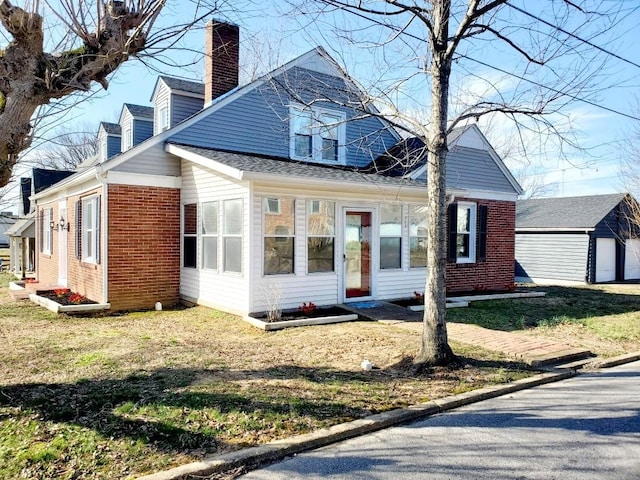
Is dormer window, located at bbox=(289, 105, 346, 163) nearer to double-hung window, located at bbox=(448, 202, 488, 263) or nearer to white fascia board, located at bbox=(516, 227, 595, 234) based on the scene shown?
double-hung window, located at bbox=(448, 202, 488, 263)

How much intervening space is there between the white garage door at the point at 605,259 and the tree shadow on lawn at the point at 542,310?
6.53m

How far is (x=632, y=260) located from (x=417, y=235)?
16972 mm

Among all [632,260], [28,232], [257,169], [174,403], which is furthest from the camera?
[632,260]

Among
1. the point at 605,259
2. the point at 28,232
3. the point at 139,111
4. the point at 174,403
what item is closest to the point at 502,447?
the point at 174,403

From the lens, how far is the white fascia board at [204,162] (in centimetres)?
894

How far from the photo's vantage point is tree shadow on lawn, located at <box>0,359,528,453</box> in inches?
158

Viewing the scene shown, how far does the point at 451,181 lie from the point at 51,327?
10.7 m

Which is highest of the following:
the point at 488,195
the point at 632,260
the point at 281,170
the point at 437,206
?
the point at 281,170

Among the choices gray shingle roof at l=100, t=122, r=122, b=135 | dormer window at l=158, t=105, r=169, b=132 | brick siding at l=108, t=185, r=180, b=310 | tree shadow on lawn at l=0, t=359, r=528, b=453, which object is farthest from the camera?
gray shingle roof at l=100, t=122, r=122, b=135

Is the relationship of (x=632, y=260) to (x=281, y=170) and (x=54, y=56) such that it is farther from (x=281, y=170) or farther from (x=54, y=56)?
(x=54, y=56)

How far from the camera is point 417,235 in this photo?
1213 centimetres

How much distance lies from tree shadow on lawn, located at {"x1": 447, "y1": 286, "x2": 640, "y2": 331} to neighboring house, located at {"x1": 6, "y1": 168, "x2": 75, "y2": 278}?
17.1 meters

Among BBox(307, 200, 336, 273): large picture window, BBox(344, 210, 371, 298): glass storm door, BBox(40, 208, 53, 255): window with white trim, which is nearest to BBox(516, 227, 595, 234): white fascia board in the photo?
BBox(344, 210, 371, 298): glass storm door

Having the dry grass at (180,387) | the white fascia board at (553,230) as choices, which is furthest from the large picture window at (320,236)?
the white fascia board at (553,230)
